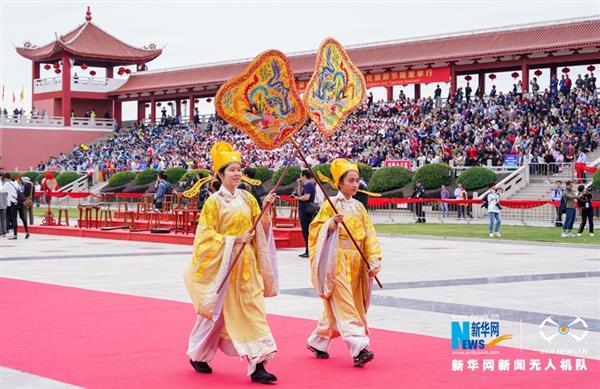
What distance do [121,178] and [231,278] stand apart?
44.6m

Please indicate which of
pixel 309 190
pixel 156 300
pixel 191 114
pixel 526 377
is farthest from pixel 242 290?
pixel 191 114

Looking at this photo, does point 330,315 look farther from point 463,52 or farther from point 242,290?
point 463,52

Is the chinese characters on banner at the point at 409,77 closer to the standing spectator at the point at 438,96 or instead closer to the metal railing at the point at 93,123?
the standing spectator at the point at 438,96

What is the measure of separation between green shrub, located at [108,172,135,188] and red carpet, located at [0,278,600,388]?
40.5 metres

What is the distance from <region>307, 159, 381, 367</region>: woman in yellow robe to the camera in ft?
27.5

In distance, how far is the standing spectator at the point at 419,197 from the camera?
1297 inches

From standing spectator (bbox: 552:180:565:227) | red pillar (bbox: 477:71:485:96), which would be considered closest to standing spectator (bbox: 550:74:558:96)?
red pillar (bbox: 477:71:485:96)

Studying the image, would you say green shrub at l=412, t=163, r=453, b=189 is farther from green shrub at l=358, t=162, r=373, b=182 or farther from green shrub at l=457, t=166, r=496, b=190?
green shrub at l=358, t=162, r=373, b=182

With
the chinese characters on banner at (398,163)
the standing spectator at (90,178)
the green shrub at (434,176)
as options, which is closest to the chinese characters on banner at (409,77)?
the chinese characters on banner at (398,163)

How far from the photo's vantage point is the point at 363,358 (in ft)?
26.0

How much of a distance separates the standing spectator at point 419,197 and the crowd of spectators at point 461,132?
2030 millimetres

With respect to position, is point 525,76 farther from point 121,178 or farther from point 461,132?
point 121,178

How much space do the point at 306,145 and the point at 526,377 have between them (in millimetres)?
37986

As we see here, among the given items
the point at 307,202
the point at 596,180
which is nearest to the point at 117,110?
the point at 596,180
